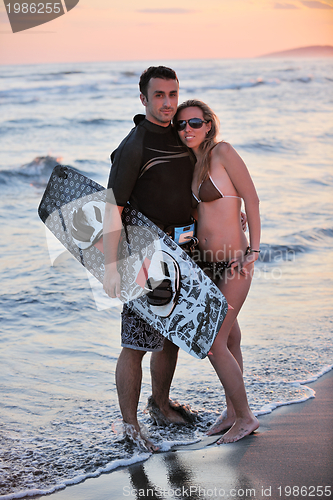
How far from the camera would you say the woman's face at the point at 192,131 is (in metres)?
2.62

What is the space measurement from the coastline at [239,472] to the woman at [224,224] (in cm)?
16

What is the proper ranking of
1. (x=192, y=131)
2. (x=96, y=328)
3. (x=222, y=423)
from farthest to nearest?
(x=96, y=328) < (x=222, y=423) < (x=192, y=131)

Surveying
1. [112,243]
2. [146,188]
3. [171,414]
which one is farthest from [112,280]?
[171,414]

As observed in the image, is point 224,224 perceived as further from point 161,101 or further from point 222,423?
point 222,423

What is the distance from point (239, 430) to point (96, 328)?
2.17m

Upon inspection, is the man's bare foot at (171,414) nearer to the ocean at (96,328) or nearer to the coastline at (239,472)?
the ocean at (96,328)

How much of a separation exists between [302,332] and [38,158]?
9.99 metres

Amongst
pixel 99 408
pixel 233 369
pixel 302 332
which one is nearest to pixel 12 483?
pixel 99 408

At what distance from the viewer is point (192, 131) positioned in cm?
262

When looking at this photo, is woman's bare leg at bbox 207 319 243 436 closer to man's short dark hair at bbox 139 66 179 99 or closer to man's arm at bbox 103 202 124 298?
man's arm at bbox 103 202 124 298

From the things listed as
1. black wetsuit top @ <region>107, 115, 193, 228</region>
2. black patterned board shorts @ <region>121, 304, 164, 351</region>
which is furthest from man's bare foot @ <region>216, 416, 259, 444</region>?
black wetsuit top @ <region>107, 115, 193, 228</region>

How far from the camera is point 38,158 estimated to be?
12562 millimetres

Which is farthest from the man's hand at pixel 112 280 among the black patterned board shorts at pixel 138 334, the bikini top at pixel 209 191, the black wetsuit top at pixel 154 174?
the bikini top at pixel 209 191

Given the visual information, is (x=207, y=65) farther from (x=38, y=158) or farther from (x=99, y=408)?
(x=99, y=408)
